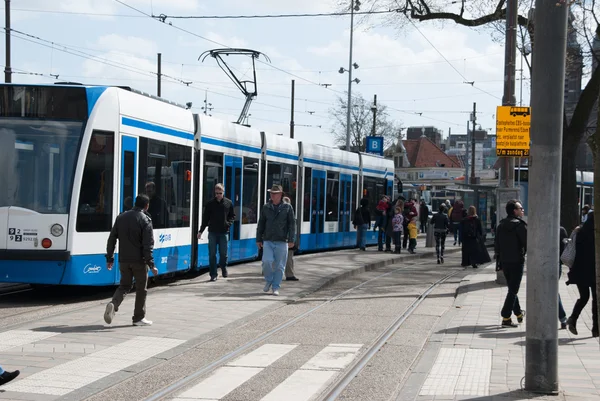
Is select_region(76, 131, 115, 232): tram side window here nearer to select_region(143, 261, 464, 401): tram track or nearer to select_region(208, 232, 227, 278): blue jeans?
select_region(143, 261, 464, 401): tram track

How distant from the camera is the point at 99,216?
1327cm

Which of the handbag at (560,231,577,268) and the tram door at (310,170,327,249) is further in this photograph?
the tram door at (310,170,327,249)

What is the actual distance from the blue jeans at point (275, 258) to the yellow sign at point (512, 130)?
3.91 meters

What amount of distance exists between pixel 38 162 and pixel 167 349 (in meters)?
4.51

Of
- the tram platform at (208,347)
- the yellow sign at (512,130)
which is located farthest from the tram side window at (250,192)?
the yellow sign at (512,130)

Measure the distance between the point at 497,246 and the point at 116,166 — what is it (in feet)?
17.7

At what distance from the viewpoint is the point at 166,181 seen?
15344mm

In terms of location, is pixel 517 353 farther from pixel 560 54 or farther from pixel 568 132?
pixel 568 132

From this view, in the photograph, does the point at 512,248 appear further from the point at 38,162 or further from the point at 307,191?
the point at 307,191

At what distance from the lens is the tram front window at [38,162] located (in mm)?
12953

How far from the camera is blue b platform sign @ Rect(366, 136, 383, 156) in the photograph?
4847 centimetres

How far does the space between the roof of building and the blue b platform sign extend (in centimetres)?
6680

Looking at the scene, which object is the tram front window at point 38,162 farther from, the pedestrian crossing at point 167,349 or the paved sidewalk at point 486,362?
the paved sidewalk at point 486,362

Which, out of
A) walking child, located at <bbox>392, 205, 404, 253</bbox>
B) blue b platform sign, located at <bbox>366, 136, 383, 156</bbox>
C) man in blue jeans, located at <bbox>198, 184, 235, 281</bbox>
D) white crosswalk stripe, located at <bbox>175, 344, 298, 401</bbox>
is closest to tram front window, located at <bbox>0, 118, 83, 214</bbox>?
man in blue jeans, located at <bbox>198, 184, 235, 281</bbox>
